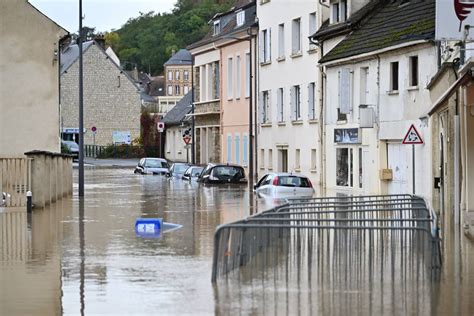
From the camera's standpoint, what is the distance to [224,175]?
2317 inches

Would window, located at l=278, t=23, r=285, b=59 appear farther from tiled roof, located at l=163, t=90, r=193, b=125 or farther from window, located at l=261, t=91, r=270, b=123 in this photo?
tiled roof, located at l=163, t=90, r=193, b=125

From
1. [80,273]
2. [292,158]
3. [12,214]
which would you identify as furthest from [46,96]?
[80,273]

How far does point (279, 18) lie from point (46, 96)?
19287 mm

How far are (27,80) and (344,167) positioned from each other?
45.1 ft

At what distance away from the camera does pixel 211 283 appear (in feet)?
52.3

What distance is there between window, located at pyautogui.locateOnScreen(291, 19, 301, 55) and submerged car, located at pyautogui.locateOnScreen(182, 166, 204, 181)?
30.3ft

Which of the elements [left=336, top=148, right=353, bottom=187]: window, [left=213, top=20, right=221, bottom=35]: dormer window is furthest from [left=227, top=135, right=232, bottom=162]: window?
[left=336, top=148, right=353, bottom=187]: window

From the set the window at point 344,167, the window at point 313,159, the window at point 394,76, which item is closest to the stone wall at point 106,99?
the window at point 313,159

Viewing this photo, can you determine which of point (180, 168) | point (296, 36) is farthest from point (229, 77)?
point (296, 36)

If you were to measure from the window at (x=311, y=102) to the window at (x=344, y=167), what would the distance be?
18.3 ft

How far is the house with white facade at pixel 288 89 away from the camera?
5584 cm

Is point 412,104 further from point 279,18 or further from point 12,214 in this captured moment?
point 279,18

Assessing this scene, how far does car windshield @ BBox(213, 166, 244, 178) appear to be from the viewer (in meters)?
58.9

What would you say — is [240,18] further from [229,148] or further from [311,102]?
[311,102]
